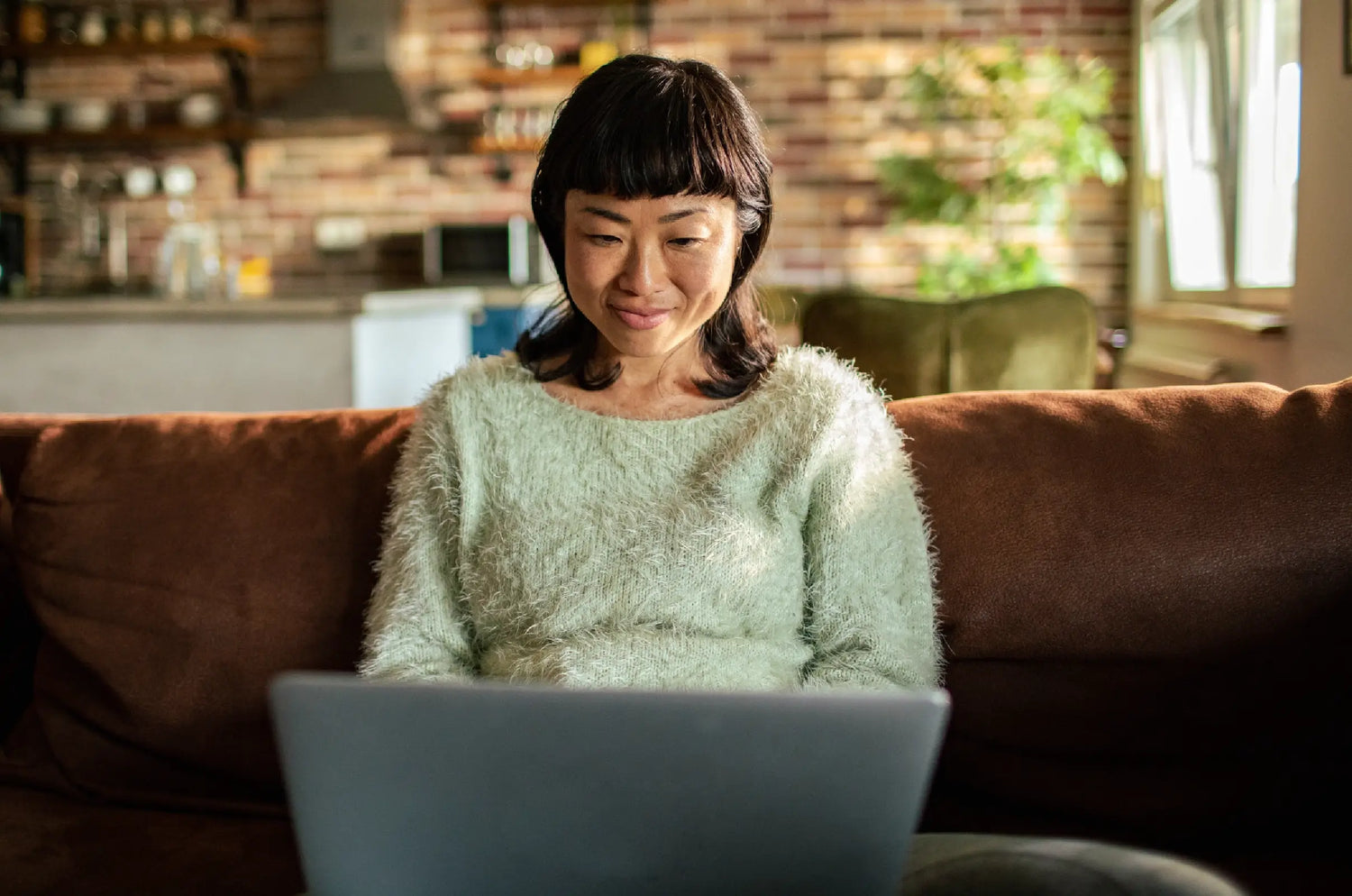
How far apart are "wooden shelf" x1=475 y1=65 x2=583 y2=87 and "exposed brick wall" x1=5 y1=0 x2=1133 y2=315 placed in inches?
5.4

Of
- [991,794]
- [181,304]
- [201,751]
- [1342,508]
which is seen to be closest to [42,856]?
[201,751]

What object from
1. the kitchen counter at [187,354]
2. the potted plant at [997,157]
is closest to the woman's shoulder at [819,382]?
the kitchen counter at [187,354]

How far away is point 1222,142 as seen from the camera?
4059mm

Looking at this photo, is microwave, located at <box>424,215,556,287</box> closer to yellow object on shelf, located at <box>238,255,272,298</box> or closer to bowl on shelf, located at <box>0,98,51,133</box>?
yellow object on shelf, located at <box>238,255,272,298</box>

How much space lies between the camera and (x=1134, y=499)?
1250mm

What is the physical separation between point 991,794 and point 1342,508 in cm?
45

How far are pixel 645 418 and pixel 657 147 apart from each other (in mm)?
275

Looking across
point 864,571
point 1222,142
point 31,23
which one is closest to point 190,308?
point 31,23

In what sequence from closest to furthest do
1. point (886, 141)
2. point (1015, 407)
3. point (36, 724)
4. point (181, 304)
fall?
1. point (1015, 407)
2. point (36, 724)
3. point (181, 304)
4. point (886, 141)

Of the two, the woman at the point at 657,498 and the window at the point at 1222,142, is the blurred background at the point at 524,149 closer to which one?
the window at the point at 1222,142

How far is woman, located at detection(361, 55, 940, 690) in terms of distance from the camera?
1118mm

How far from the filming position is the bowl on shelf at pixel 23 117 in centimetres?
551

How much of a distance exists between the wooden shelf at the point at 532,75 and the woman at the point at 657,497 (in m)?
4.42

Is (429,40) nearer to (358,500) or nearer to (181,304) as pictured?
(181,304)
